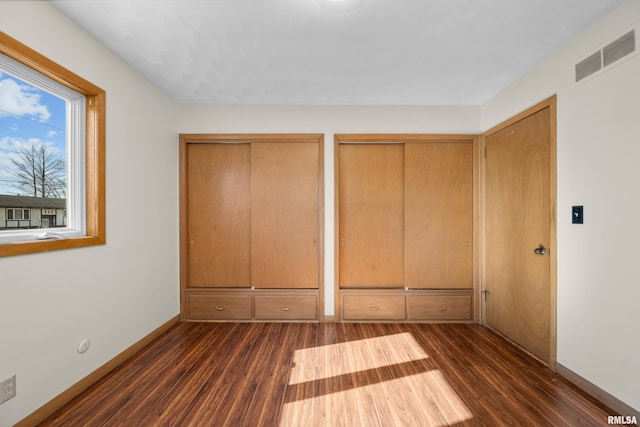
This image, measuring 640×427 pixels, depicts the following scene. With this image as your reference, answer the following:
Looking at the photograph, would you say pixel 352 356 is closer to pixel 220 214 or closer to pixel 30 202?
pixel 220 214

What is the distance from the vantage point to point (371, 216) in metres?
3.11

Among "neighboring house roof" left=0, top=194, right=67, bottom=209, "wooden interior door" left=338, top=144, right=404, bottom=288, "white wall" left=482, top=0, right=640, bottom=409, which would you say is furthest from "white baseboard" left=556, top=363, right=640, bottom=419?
"neighboring house roof" left=0, top=194, right=67, bottom=209

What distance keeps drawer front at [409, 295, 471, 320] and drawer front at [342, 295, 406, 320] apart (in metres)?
0.13

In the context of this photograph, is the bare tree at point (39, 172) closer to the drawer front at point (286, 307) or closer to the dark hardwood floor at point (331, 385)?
the dark hardwood floor at point (331, 385)

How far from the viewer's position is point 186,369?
83.5 inches

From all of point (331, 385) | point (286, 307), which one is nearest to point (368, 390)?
point (331, 385)

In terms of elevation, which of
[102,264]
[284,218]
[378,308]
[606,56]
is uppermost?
[606,56]

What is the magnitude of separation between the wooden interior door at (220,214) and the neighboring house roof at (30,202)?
4.27 ft

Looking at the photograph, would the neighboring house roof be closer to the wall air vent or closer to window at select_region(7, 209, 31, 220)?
Result: window at select_region(7, 209, 31, 220)

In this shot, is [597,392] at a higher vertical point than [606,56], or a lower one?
lower

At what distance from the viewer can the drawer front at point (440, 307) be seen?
304 cm

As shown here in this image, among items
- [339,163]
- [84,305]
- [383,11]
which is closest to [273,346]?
[84,305]

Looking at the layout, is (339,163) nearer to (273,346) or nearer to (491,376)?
(273,346)

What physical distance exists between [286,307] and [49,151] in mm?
2407
